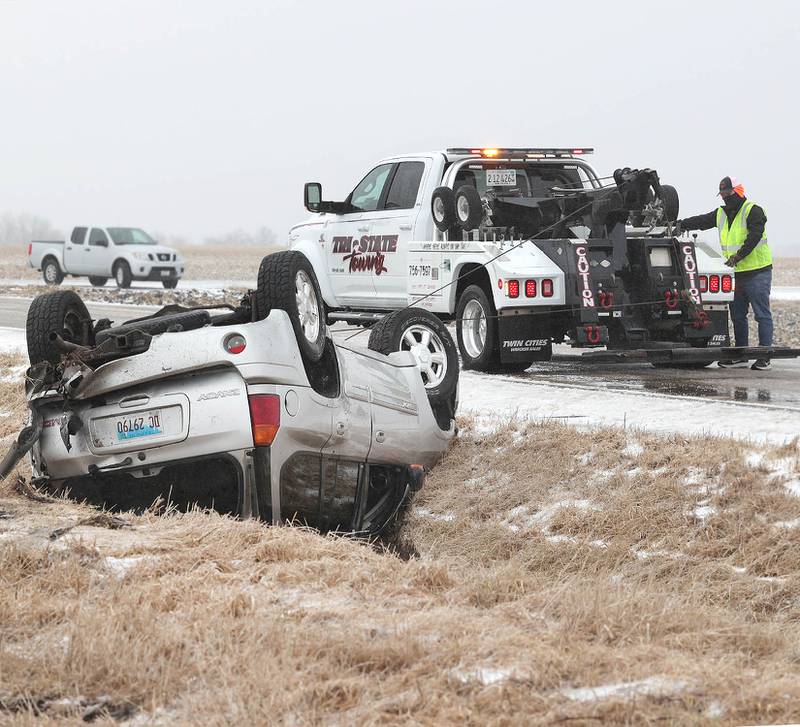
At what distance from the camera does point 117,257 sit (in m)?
34.4

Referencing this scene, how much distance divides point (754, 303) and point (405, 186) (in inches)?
154

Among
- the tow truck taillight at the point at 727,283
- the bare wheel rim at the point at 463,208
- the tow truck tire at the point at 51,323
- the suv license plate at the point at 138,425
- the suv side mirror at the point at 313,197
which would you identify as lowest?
the suv license plate at the point at 138,425

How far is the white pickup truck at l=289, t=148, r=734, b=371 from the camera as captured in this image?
37.7ft

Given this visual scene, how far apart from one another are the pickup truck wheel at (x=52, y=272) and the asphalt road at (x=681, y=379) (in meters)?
25.5

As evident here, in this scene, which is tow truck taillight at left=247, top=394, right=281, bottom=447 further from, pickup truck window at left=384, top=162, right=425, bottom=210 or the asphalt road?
pickup truck window at left=384, top=162, right=425, bottom=210

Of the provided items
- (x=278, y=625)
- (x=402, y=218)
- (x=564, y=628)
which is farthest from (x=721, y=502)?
(x=402, y=218)

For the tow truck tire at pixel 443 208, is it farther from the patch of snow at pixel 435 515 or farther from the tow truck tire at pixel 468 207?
the patch of snow at pixel 435 515

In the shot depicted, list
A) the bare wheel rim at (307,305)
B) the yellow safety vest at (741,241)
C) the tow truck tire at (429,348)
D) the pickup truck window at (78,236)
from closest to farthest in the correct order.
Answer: the bare wheel rim at (307,305) < the tow truck tire at (429,348) < the yellow safety vest at (741,241) < the pickup truck window at (78,236)

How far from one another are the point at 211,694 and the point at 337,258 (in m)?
11.0

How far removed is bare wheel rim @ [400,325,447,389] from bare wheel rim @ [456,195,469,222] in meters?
3.54

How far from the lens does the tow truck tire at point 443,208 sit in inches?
481

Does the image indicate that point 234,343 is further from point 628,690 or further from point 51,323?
point 628,690

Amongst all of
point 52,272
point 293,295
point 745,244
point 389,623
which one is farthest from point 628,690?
point 52,272

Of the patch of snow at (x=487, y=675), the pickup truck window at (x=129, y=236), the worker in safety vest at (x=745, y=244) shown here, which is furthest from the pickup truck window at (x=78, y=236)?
the patch of snow at (x=487, y=675)
